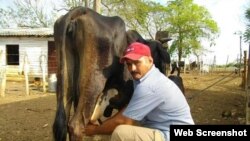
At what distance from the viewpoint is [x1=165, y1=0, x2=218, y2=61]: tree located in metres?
50.5

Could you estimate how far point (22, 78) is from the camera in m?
22.8

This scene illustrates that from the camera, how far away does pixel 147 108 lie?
335 centimetres

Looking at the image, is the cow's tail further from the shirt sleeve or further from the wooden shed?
the wooden shed

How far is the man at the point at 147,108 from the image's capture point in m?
3.33

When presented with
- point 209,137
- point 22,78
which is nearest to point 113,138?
point 209,137

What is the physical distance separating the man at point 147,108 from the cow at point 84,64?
95 centimetres

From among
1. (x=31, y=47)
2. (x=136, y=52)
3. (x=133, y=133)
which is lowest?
(x=133, y=133)

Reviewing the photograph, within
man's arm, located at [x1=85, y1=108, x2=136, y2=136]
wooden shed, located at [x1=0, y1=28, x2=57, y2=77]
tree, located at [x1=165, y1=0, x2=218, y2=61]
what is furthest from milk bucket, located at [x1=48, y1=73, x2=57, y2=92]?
tree, located at [x1=165, y1=0, x2=218, y2=61]

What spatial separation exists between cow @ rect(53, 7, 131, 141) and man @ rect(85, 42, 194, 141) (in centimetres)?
95

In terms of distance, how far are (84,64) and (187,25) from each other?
4823cm

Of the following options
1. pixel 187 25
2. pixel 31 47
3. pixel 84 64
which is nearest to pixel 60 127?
pixel 84 64

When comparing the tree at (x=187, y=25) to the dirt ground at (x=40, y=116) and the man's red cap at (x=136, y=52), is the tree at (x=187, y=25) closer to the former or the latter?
the dirt ground at (x=40, y=116)

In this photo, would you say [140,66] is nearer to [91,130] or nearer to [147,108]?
[147,108]

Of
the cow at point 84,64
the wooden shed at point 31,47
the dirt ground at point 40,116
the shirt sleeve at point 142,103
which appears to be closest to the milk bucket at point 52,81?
the dirt ground at point 40,116
